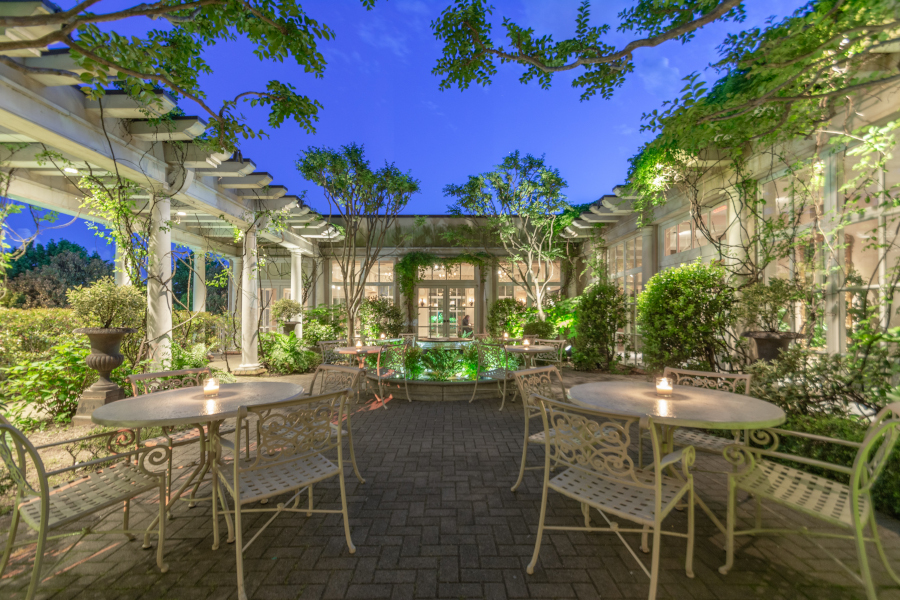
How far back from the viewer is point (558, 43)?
3244 millimetres

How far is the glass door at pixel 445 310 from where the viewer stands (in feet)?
43.7

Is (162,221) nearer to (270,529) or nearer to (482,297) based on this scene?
(270,529)

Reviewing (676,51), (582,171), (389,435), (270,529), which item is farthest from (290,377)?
(582,171)

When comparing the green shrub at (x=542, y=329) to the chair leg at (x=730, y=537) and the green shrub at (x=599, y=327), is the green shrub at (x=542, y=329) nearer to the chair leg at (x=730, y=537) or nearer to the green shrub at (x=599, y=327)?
the green shrub at (x=599, y=327)

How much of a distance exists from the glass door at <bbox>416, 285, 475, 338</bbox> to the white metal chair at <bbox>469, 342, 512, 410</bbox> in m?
7.39

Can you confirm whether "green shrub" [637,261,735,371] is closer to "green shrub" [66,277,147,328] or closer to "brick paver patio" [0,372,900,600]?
"brick paver patio" [0,372,900,600]

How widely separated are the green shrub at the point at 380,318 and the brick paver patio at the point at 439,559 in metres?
9.67

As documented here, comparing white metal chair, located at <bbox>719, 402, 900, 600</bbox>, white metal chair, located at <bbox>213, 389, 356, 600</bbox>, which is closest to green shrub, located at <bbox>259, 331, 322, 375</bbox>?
white metal chair, located at <bbox>213, 389, 356, 600</bbox>

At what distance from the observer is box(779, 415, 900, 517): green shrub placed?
2.30 metres

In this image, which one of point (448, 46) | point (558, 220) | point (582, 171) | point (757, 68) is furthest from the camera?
point (582, 171)

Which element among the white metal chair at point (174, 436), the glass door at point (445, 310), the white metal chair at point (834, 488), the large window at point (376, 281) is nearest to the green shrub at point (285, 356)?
the white metal chair at point (174, 436)

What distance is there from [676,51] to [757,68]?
239 ft

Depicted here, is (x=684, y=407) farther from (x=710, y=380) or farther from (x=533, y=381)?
(x=710, y=380)

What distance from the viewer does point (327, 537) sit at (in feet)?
6.95
